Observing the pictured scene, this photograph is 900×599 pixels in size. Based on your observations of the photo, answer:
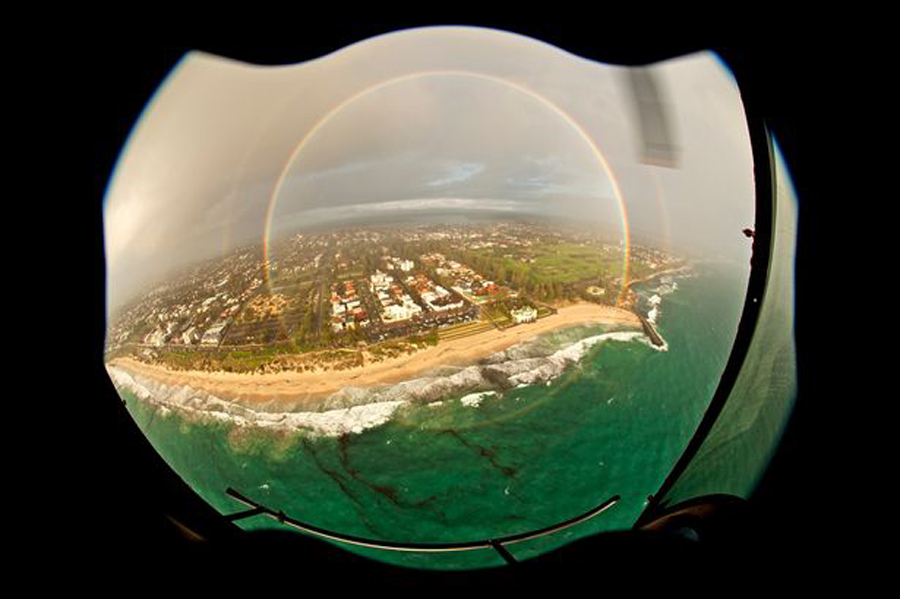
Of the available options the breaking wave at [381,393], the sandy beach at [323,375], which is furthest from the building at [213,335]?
the breaking wave at [381,393]

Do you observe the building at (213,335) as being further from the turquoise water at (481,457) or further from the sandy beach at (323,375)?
the turquoise water at (481,457)

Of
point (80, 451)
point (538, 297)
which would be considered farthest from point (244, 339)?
point (80, 451)

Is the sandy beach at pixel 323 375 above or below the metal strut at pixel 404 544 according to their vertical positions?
below

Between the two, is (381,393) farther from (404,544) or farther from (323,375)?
(404,544)

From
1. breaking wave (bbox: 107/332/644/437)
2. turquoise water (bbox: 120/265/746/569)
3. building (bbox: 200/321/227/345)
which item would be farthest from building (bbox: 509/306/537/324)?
building (bbox: 200/321/227/345)

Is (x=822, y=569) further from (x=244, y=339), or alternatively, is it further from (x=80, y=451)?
(x=244, y=339)

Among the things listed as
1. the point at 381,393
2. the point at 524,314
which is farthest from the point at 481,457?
the point at 524,314
